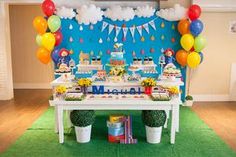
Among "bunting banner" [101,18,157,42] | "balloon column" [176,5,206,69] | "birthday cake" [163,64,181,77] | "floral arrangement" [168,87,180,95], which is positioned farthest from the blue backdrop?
"floral arrangement" [168,87,180,95]

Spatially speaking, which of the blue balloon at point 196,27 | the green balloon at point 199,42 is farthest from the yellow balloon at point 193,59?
the blue balloon at point 196,27

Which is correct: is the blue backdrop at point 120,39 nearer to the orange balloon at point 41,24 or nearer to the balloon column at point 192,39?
the balloon column at point 192,39

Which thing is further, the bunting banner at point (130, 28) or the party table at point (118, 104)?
the bunting banner at point (130, 28)

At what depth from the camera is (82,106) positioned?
3.73 metres

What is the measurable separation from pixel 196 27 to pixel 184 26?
13.2 inches

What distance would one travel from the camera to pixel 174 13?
5711mm

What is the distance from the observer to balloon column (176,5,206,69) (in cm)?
539

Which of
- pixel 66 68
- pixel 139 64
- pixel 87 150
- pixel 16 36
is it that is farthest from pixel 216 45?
pixel 16 36

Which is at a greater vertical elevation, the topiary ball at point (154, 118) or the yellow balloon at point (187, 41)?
the yellow balloon at point (187, 41)

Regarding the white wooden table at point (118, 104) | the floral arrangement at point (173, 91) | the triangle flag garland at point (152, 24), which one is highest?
the triangle flag garland at point (152, 24)

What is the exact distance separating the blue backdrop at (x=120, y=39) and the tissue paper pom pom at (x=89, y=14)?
0.15 meters

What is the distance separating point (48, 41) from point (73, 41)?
29.0 inches

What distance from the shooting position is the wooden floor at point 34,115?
425cm

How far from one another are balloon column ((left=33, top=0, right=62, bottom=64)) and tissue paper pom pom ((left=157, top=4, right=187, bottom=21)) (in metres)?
2.13
